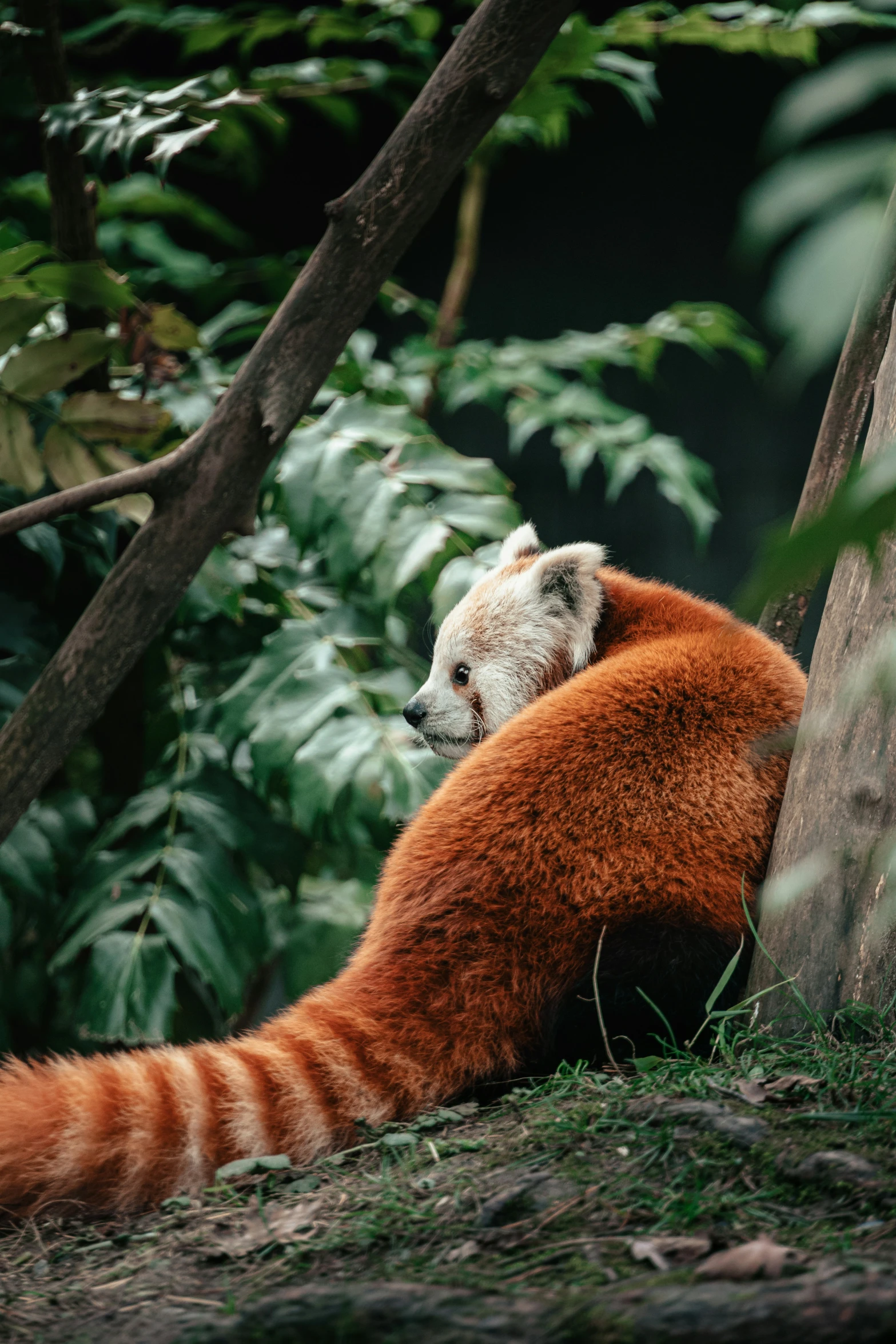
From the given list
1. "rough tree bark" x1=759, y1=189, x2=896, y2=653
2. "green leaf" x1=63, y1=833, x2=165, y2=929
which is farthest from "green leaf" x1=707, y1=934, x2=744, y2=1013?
"green leaf" x1=63, y1=833, x2=165, y2=929

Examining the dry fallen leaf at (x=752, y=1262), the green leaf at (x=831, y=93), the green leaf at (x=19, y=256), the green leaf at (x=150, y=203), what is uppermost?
the green leaf at (x=150, y=203)

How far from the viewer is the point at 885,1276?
894 millimetres

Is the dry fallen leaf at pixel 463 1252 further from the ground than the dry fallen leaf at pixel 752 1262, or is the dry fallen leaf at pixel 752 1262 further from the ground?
the dry fallen leaf at pixel 752 1262

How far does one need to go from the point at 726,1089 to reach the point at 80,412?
6.69ft

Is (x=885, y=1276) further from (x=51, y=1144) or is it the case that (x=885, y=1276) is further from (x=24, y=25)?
(x=24, y=25)

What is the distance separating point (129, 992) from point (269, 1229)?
1.26m

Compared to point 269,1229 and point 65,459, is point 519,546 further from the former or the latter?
point 269,1229

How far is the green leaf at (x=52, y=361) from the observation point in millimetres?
2426

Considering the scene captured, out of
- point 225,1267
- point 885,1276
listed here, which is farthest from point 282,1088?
point 885,1276

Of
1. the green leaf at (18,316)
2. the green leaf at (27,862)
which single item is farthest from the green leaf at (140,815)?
the green leaf at (18,316)

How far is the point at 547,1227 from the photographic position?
1132 millimetres

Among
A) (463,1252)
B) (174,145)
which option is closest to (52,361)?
(174,145)

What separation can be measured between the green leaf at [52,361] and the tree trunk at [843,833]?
1.73 metres

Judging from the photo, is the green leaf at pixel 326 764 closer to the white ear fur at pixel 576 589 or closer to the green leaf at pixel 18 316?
the white ear fur at pixel 576 589
